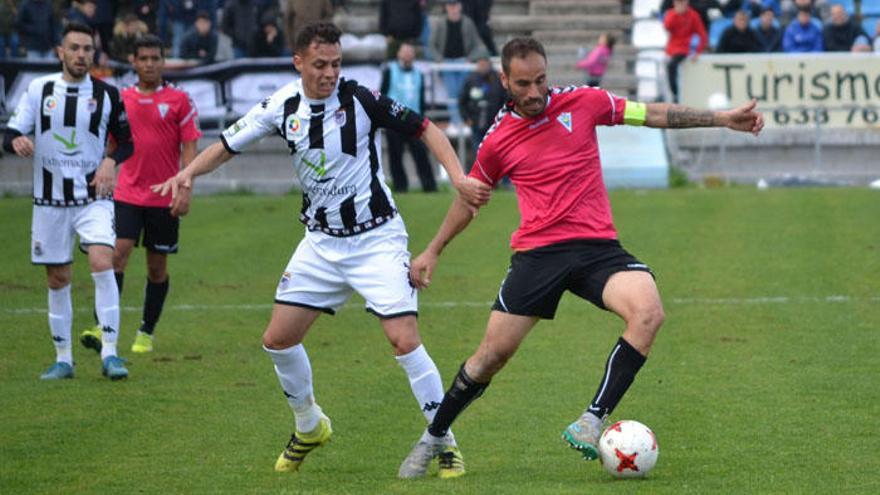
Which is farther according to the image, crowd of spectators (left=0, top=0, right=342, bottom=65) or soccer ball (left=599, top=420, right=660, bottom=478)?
crowd of spectators (left=0, top=0, right=342, bottom=65)

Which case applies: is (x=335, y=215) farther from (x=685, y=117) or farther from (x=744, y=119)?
(x=744, y=119)

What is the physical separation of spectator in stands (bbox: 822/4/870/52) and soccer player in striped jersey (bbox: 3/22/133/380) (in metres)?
17.8

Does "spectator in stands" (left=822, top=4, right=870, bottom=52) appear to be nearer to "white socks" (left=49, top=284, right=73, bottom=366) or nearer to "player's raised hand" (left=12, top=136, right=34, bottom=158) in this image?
"white socks" (left=49, top=284, right=73, bottom=366)

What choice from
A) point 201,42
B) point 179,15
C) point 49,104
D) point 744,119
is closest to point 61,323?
point 49,104

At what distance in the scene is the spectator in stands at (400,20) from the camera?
27.1 m

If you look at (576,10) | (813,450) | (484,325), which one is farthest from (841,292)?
(576,10)

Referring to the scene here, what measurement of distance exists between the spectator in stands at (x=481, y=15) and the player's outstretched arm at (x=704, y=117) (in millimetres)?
19798

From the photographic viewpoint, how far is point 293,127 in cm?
841

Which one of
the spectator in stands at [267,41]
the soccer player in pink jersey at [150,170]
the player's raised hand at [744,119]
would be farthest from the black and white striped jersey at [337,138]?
the spectator in stands at [267,41]

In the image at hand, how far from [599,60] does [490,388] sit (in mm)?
16837

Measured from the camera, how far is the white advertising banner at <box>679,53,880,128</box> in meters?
26.2

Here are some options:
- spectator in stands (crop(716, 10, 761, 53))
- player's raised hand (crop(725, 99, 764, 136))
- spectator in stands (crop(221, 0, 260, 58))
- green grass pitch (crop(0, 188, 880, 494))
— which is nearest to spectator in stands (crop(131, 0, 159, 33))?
spectator in stands (crop(221, 0, 260, 58))

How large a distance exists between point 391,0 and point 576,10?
16.8 feet

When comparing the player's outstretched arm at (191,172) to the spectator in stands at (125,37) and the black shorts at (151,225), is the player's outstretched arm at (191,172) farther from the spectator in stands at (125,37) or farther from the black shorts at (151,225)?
the spectator in stands at (125,37)
